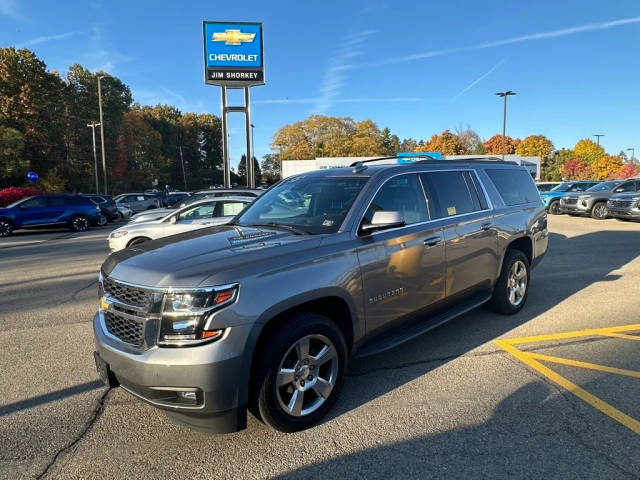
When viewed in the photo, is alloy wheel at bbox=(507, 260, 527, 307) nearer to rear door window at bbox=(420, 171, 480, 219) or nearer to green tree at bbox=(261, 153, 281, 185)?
rear door window at bbox=(420, 171, 480, 219)

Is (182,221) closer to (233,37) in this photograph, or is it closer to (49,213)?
(49,213)

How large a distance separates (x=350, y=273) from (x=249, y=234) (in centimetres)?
95

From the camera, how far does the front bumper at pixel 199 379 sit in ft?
8.10

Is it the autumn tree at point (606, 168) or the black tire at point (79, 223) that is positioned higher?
the autumn tree at point (606, 168)

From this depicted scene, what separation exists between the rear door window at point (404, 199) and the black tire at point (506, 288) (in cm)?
170

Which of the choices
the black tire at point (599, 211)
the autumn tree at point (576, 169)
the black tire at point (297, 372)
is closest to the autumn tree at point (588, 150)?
the autumn tree at point (576, 169)

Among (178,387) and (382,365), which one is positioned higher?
(178,387)

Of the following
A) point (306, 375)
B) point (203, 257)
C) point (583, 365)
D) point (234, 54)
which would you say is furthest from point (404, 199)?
point (234, 54)

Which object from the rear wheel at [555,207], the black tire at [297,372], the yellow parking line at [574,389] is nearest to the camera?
the black tire at [297,372]

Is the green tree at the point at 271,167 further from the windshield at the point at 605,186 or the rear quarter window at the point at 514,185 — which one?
the rear quarter window at the point at 514,185

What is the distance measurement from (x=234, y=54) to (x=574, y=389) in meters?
22.4

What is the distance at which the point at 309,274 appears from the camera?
2.90m

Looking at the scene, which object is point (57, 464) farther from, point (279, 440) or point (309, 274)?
point (309, 274)

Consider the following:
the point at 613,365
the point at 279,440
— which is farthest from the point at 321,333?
the point at 613,365
